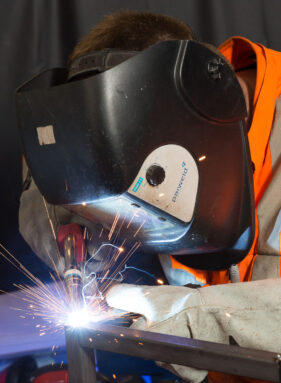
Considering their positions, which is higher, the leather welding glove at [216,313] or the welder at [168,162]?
the welder at [168,162]

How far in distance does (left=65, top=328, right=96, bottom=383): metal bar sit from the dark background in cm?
98

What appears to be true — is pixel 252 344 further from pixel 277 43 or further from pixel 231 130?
pixel 277 43

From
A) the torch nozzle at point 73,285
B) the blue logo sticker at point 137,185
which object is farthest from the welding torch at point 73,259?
the blue logo sticker at point 137,185

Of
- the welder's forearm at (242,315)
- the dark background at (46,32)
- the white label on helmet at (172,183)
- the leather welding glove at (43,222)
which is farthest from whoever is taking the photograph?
the dark background at (46,32)

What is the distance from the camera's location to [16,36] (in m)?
1.77

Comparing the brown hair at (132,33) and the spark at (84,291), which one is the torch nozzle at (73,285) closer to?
the spark at (84,291)

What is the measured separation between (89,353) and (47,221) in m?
0.66

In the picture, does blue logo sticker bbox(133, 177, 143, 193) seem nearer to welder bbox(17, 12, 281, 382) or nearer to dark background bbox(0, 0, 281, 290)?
welder bbox(17, 12, 281, 382)

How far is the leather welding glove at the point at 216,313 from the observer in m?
0.89

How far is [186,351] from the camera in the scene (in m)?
0.77

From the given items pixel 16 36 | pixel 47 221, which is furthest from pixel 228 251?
pixel 16 36

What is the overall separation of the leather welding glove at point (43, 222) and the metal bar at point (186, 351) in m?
0.52

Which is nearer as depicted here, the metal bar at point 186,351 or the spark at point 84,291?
the metal bar at point 186,351

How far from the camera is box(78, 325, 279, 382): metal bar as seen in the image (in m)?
0.71
